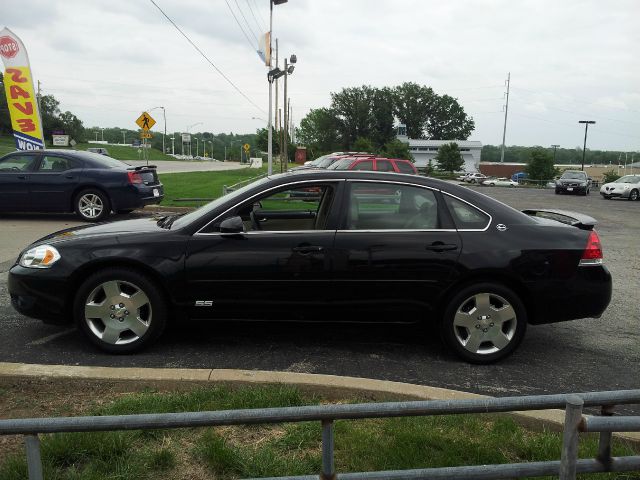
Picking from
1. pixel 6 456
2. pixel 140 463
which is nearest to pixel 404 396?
pixel 140 463

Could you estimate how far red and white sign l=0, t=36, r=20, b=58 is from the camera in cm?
1739

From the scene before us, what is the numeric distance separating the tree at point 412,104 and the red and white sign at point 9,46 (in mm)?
101152

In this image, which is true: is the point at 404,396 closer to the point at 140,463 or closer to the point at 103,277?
the point at 140,463

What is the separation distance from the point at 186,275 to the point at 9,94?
16626mm

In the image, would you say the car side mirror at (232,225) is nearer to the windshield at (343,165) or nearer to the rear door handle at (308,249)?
the rear door handle at (308,249)

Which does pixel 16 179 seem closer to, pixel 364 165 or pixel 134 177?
pixel 134 177

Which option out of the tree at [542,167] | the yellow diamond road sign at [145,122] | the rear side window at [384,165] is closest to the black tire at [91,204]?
the rear side window at [384,165]

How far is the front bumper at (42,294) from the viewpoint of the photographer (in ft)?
14.0

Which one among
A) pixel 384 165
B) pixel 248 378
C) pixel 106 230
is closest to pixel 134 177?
pixel 106 230

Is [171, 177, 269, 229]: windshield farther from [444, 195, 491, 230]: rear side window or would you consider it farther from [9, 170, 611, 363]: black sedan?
[444, 195, 491, 230]: rear side window

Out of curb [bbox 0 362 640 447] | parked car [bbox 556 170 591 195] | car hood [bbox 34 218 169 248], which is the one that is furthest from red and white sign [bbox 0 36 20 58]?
parked car [bbox 556 170 591 195]

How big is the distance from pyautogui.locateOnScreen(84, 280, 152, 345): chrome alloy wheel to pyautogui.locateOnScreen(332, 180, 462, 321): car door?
1487mm

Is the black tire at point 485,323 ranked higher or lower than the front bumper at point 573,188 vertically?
higher

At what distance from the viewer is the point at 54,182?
459 inches
